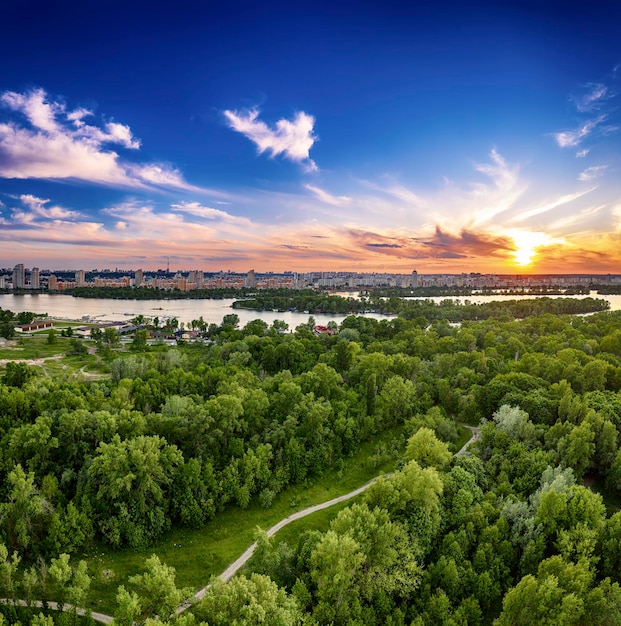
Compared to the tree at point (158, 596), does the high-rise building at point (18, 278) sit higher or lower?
higher

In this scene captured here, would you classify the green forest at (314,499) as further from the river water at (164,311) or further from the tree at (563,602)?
the river water at (164,311)

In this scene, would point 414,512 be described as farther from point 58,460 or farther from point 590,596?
point 58,460

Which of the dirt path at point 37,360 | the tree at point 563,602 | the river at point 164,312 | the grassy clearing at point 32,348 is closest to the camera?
the tree at point 563,602

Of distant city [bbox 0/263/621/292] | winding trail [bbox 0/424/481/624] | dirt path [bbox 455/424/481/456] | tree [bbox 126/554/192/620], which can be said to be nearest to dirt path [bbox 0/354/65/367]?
winding trail [bbox 0/424/481/624]

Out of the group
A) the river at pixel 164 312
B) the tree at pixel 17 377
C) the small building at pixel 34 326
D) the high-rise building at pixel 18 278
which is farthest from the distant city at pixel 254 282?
the tree at pixel 17 377

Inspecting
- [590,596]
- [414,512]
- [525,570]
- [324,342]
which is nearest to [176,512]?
[414,512]

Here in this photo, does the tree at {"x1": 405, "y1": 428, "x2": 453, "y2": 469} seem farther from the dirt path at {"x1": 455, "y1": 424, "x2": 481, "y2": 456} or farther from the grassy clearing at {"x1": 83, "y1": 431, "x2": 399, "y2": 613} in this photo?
the dirt path at {"x1": 455, "y1": 424, "x2": 481, "y2": 456}
